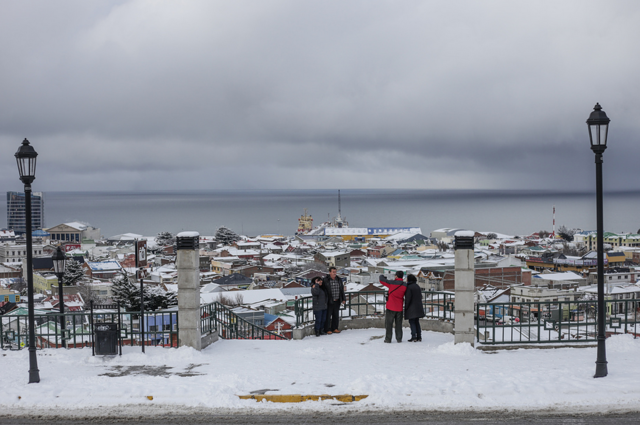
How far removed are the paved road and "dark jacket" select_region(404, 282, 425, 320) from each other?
3.73 metres

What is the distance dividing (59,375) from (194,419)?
3014 mm

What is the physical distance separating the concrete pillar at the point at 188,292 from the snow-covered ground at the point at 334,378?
1.11 feet

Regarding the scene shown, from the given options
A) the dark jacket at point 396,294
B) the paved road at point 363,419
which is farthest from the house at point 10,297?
the paved road at point 363,419

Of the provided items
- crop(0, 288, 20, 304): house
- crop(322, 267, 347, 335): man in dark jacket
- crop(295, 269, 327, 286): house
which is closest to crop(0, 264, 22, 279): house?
crop(0, 288, 20, 304): house

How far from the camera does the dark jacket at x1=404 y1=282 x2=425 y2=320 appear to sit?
1094 cm

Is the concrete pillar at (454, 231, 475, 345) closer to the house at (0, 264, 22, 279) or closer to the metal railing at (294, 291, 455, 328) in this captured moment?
the metal railing at (294, 291, 455, 328)

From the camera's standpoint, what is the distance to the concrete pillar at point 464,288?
401 inches

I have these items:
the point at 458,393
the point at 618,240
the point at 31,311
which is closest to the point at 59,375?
the point at 31,311

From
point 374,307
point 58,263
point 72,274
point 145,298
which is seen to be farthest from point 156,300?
point 72,274

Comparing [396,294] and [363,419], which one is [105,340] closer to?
[363,419]

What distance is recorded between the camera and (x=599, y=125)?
8.31m

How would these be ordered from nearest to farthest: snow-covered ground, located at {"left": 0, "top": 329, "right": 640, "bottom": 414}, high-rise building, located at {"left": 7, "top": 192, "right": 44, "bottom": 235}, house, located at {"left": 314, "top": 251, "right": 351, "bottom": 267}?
snow-covered ground, located at {"left": 0, "top": 329, "right": 640, "bottom": 414}
house, located at {"left": 314, "top": 251, "right": 351, "bottom": 267}
high-rise building, located at {"left": 7, "top": 192, "right": 44, "bottom": 235}

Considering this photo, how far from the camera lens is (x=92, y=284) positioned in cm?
5159

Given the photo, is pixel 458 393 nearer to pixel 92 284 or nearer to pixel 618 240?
pixel 92 284
